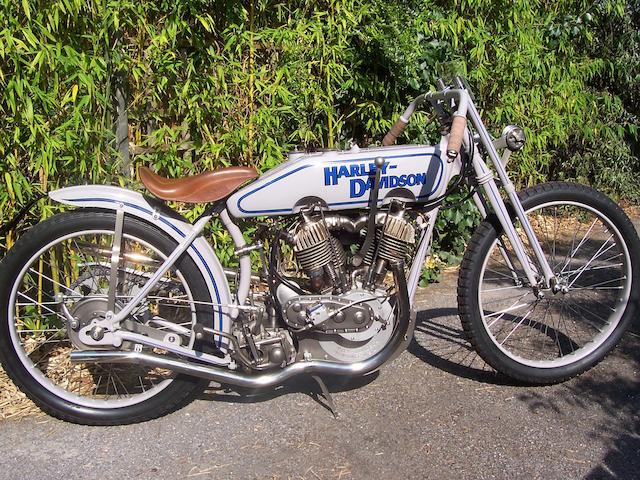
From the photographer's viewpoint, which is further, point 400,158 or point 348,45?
point 348,45

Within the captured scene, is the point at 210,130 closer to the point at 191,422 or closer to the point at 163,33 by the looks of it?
the point at 163,33

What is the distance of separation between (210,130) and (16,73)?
110 centimetres

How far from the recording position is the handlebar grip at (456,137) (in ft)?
8.50

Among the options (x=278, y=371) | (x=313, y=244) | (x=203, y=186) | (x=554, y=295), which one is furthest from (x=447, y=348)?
(x=203, y=186)

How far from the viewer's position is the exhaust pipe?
280 cm

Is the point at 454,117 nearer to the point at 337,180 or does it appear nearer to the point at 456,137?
the point at 456,137

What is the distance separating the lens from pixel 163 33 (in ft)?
11.0

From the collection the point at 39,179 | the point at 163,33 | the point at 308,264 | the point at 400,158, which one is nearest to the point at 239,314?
the point at 308,264

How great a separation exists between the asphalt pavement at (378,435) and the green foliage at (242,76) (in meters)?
1.09

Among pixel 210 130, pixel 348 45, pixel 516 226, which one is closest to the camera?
pixel 516 226

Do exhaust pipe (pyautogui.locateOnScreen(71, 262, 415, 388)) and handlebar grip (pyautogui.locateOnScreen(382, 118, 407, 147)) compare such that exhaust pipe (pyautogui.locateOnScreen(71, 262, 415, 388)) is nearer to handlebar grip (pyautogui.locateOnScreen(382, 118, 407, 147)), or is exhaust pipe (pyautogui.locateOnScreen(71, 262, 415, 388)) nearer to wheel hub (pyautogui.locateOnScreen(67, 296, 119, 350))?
wheel hub (pyautogui.locateOnScreen(67, 296, 119, 350))

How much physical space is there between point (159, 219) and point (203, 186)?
24 cm

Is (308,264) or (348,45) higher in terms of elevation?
(348,45)

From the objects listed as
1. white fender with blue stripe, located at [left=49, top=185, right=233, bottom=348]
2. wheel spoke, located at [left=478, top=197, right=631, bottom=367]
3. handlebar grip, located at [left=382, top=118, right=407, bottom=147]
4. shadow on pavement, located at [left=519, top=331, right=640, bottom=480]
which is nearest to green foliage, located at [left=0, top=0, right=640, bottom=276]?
white fender with blue stripe, located at [left=49, top=185, right=233, bottom=348]
